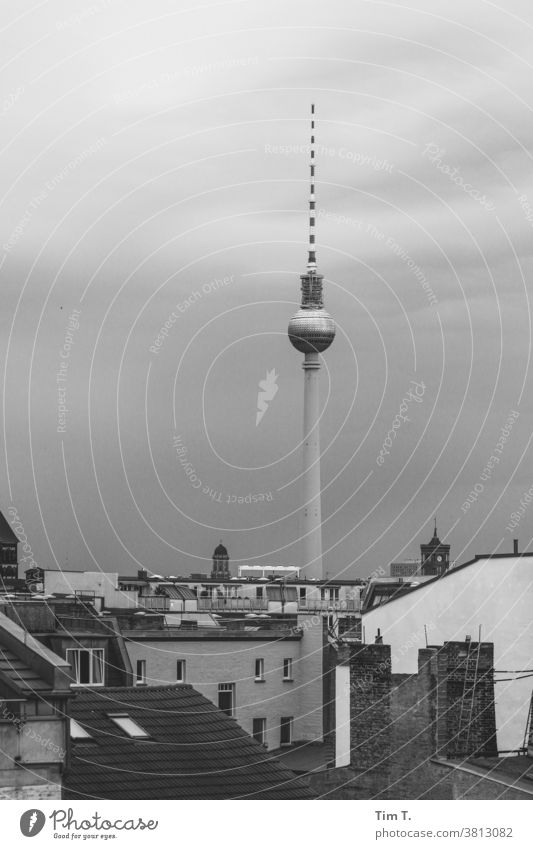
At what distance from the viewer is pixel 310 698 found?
50344mm

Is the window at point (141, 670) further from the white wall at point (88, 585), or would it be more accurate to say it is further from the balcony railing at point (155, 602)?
the balcony railing at point (155, 602)

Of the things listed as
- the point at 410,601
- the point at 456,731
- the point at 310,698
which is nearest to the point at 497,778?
the point at 456,731

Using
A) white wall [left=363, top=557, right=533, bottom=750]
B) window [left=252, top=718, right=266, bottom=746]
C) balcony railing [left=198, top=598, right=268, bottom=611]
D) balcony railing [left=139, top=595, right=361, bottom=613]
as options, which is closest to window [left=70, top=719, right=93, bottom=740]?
white wall [left=363, top=557, right=533, bottom=750]

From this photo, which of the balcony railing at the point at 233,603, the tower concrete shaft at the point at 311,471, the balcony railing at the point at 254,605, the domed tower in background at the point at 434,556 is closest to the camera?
the balcony railing at the point at 254,605

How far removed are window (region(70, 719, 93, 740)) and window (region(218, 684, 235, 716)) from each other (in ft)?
75.6

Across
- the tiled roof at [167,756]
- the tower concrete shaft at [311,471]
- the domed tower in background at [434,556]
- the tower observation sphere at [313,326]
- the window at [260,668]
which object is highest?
the tower observation sphere at [313,326]

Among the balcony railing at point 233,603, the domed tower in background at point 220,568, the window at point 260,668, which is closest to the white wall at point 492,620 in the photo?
the window at point 260,668

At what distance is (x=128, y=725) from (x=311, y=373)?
137237mm

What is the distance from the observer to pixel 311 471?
15762 cm

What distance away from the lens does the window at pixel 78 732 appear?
23.0 metres

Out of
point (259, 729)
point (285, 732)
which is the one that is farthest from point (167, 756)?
point (285, 732)

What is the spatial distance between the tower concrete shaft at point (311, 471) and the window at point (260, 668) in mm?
96552

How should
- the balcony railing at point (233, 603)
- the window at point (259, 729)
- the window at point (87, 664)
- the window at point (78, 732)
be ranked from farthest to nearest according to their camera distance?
the balcony railing at point (233, 603) < the window at point (259, 729) < the window at point (87, 664) < the window at point (78, 732)
